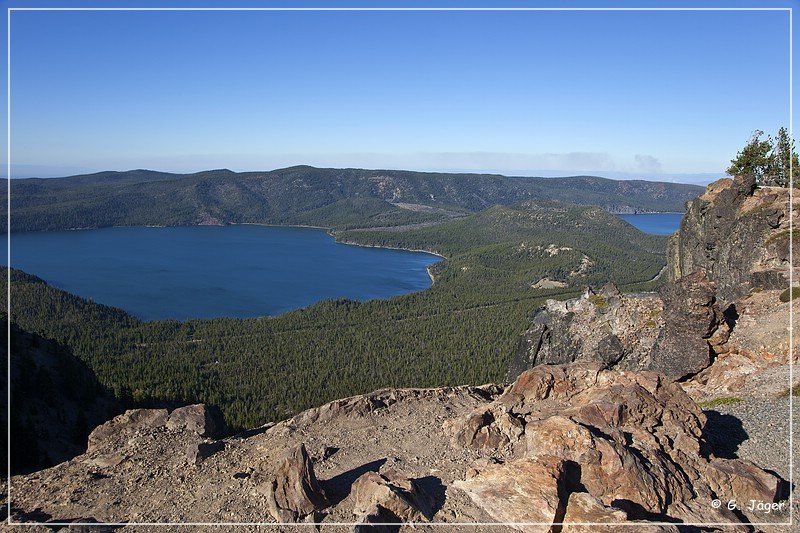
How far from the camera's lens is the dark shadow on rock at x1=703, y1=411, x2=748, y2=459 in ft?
60.3

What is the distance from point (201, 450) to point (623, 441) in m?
11.8

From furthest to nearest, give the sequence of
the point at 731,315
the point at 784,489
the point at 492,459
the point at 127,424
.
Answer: the point at 731,315 → the point at 127,424 → the point at 492,459 → the point at 784,489

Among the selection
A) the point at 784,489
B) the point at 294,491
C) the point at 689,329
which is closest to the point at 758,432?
the point at 784,489

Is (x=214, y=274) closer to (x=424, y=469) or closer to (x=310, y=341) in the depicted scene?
(x=310, y=341)

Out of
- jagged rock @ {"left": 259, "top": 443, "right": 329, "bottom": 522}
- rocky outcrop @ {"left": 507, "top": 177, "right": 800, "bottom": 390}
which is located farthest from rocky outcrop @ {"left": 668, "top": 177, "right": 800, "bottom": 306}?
jagged rock @ {"left": 259, "top": 443, "right": 329, "bottom": 522}

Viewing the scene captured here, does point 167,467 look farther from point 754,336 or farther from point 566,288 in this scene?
point 566,288

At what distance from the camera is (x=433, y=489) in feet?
46.9

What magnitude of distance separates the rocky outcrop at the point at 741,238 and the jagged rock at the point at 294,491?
87.8 ft

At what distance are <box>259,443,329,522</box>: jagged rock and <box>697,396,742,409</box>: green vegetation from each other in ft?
54.6

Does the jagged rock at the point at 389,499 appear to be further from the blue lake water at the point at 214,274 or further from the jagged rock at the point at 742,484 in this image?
the blue lake water at the point at 214,274

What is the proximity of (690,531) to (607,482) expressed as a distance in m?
2.06

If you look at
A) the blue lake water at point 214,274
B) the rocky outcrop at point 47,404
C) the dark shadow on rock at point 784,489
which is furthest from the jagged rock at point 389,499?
the blue lake water at point 214,274

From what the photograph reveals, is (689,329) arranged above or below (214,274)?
above

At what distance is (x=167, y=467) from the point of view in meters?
15.5
